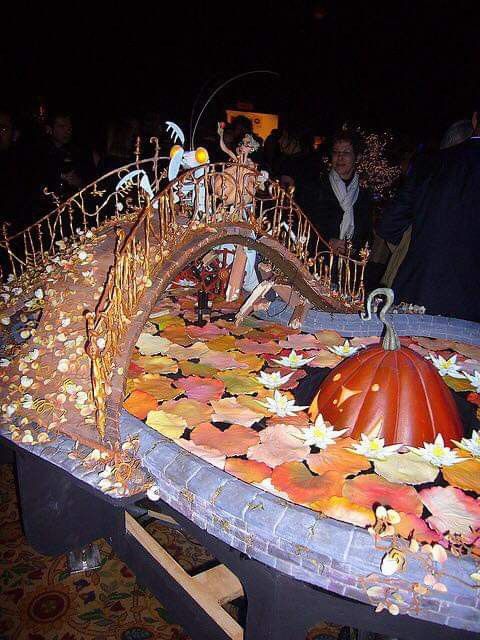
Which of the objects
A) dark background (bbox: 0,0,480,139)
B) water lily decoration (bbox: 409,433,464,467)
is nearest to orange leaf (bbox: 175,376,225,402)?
water lily decoration (bbox: 409,433,464,467)

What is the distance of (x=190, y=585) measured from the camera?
2.18 metres

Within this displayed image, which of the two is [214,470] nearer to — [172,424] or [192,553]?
[172,424]

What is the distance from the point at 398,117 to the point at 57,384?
1130 centimetres

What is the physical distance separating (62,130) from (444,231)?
3721mm

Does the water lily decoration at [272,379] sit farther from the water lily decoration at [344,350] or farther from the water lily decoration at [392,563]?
the water lily decoration at [392,563]

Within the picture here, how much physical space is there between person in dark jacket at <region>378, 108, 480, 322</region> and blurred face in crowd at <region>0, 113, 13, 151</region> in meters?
3.26

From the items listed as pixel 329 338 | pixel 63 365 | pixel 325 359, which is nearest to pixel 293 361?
pixel 325 359

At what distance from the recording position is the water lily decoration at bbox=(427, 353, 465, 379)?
8.66 ft

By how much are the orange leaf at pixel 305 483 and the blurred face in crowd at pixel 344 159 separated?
3.53 meters

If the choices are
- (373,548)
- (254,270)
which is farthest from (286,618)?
(254,270)

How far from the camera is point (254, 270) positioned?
380 centimetres

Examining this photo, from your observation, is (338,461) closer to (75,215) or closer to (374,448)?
(374,448)

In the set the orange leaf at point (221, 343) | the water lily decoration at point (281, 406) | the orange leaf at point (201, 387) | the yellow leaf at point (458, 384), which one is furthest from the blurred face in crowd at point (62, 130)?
the yellow leaf at point (458, 384)

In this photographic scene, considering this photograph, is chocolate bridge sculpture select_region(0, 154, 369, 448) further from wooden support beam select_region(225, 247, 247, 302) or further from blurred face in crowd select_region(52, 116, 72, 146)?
blurred face in crowd select_region(52, 116, 72, 146)
